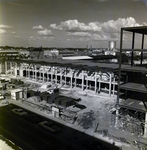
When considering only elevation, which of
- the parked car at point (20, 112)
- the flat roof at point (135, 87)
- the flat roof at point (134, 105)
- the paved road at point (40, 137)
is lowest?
the paved road at point (40, 137)

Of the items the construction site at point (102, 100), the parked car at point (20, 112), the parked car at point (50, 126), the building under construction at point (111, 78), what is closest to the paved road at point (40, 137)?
the parked car at point (50, 126)

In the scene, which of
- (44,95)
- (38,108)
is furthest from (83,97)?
(38,108)

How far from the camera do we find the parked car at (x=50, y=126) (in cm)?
2280

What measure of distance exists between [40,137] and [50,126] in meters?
2.82

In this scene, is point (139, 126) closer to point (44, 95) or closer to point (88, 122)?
point (88, 122)

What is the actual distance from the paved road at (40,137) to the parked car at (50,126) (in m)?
0.47

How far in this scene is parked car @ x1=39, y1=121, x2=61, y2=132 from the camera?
2280 cm

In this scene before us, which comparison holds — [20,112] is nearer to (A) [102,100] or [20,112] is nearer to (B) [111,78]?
(A) [102,100]

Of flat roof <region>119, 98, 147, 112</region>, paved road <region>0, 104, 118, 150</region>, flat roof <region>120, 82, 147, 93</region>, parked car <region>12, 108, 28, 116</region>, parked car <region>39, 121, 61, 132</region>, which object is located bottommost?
paved road <region>0, 104, 118, 150</region>

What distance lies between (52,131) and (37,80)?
37.7 m

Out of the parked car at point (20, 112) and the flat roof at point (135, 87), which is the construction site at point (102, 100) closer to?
the flat roof at point (135, 87)

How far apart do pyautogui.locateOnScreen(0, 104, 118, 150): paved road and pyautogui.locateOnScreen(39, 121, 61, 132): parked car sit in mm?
468

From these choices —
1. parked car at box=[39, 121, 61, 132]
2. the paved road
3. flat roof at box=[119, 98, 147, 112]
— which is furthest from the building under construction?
parked car at box=[39, 121, 61, 132]

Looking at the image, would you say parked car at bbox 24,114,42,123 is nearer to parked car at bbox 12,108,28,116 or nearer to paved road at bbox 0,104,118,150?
paved road at bbox 0,104,118,150
